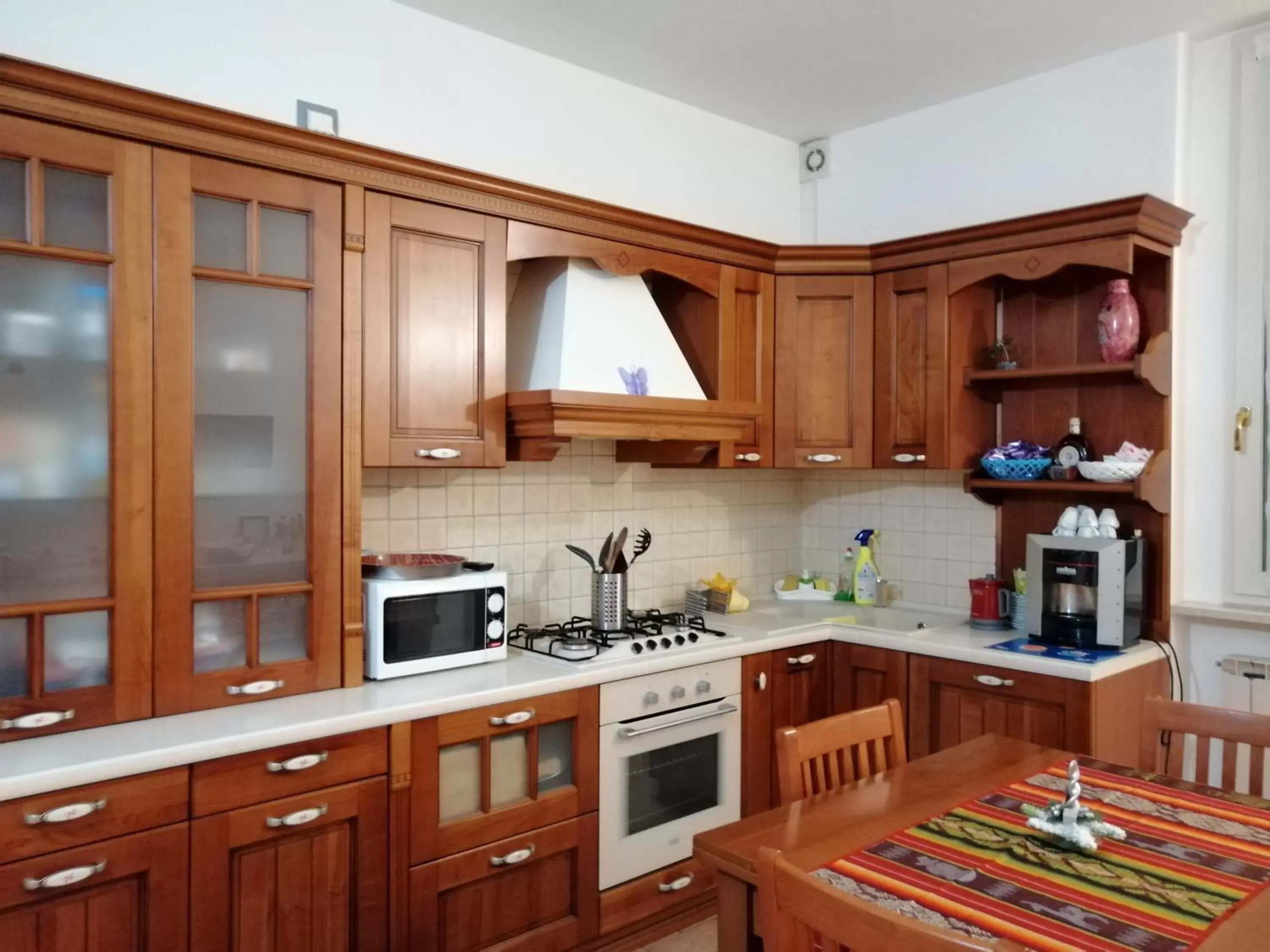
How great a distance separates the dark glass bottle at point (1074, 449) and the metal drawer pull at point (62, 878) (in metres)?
2.95

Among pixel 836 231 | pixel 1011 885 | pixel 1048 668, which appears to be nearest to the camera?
pixel 1011 885

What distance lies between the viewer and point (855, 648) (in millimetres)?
3322

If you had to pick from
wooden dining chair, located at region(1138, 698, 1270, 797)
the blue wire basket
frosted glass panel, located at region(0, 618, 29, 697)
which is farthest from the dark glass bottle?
frosted glass panel, located at region(0, 618, 29, 697)

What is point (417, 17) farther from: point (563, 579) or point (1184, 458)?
point (1184, 458)

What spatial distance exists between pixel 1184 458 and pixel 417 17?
281 cm

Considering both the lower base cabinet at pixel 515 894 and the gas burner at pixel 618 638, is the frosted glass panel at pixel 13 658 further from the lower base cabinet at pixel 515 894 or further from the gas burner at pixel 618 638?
the gas burner at pixel 618 638

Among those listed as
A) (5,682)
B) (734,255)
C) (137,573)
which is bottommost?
(5,682)

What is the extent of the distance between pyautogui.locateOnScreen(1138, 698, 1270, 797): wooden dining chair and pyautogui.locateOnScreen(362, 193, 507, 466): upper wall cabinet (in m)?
1.78

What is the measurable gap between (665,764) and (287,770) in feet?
3.90

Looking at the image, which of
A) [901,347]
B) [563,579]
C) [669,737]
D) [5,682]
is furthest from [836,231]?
[5,682]

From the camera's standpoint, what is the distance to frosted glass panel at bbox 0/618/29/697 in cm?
196

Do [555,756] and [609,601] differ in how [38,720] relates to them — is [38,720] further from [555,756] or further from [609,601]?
[609,601]

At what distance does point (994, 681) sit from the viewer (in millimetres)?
2959

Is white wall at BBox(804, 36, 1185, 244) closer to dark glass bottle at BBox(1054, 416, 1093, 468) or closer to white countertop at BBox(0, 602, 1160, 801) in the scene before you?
dark glass bottle at BBox(1054, 416, 1093, 468)
